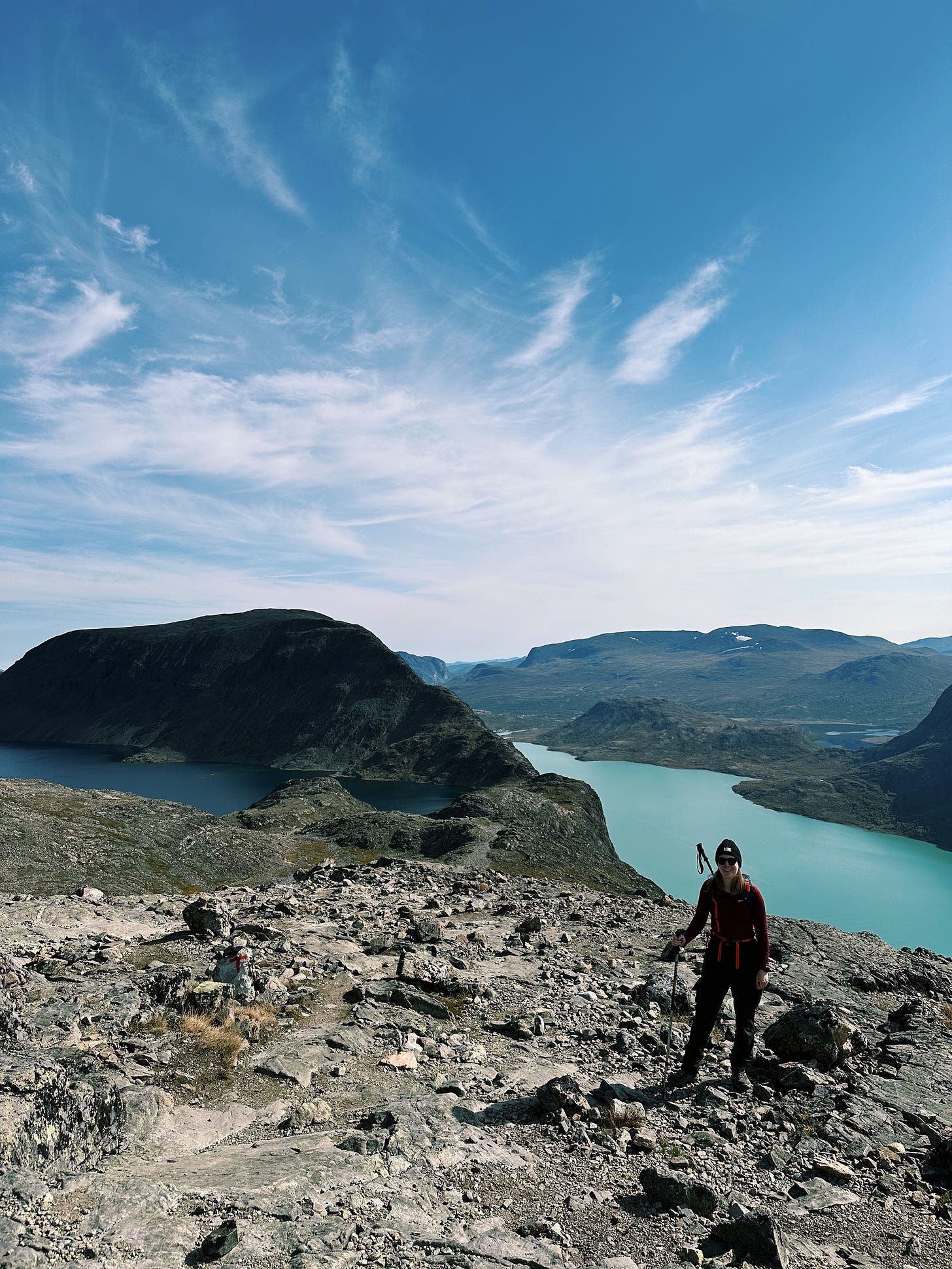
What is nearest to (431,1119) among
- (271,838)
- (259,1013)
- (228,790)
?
(259,1013)

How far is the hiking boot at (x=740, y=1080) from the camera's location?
10.2 metres

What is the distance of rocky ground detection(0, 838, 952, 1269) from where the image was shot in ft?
21.6

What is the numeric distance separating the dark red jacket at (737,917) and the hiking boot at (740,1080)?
1.75 metres

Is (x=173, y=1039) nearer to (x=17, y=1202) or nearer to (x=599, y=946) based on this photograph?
(x=17, y=1202)

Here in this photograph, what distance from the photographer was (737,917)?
1019cm

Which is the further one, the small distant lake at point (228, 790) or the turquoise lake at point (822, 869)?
the small distant lake at point (228, 790)

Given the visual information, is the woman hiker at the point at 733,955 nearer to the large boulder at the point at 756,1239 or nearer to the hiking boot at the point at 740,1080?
the hiking boot at the point at 740,1080

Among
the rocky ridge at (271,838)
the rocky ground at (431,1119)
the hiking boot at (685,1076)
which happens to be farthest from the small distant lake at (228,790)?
the hiking boot at (685,1076)

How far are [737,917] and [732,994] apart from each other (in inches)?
51.1

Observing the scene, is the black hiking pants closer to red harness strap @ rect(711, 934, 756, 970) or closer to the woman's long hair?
red harness strap @ rect(711, 934, 756, 970)

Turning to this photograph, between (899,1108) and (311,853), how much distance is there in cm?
7474

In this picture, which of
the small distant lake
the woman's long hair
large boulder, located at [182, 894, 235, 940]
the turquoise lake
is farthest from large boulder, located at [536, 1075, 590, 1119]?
the small distant lake

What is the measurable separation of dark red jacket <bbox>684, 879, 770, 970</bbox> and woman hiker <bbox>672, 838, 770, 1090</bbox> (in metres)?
0.01

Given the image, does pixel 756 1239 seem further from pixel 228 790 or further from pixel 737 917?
pixel 228 790
